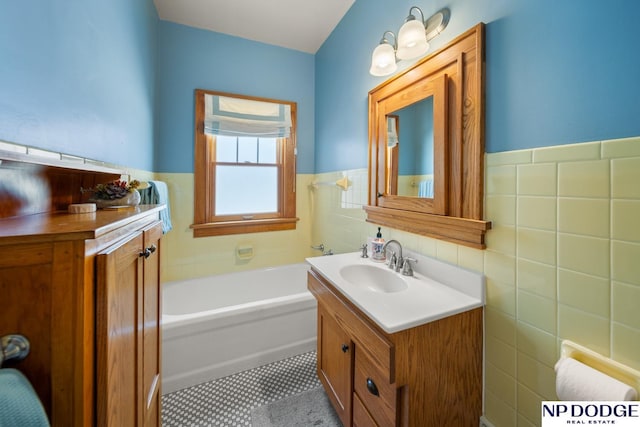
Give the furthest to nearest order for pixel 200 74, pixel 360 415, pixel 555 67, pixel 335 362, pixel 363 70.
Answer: pixel 200 74 < pixel 363 70 < pixel 335 362 < pixel 360 415 < pixel 555 67

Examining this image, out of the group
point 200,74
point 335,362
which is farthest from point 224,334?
point 200,74

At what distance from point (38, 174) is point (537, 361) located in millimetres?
1772

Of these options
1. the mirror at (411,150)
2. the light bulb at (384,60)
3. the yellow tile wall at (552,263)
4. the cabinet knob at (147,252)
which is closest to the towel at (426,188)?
the mirror at (411,150)

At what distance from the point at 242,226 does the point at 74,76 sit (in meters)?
1.71

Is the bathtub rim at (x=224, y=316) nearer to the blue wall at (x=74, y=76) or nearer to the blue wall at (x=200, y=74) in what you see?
the blue wall at (x=74, y=76)

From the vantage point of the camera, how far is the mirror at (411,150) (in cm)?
132

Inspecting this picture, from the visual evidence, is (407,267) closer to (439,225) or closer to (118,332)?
(439,225)

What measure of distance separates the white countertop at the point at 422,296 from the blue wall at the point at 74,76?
1189mm

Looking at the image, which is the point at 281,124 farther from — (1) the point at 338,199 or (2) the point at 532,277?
(2) the point at 532,277

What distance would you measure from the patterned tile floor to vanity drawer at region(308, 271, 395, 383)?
0.70 m

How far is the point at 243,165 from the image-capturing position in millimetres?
2561

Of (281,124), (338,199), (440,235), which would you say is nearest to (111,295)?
(440,235)

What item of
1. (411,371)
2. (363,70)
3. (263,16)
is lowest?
(411,371)

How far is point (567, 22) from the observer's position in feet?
2.68
